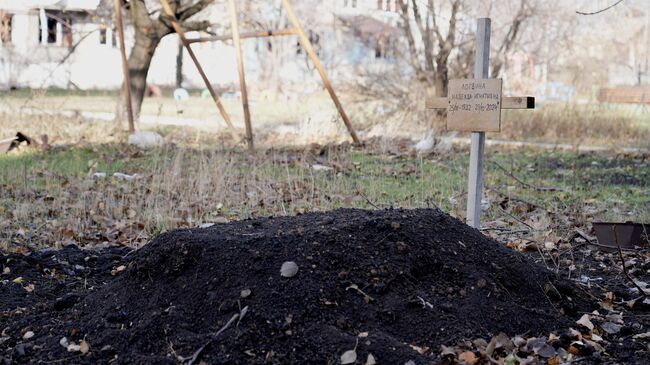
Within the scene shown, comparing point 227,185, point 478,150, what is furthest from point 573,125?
point 478,150

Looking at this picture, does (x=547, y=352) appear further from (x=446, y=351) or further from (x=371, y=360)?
(x=371, y=360)

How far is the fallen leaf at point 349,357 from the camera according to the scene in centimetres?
332

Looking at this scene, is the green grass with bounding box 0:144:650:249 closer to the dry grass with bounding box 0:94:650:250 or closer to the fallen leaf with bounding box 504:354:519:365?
the dry grass with bounding box 0:94:650:250

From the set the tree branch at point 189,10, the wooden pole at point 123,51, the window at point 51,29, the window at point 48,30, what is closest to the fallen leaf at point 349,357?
the wooden pole at point 123,51

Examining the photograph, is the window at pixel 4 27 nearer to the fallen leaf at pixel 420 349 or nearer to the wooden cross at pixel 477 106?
the wooden cross at pixel 477 106

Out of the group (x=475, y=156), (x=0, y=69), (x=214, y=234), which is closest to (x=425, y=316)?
(x=214, y=234)

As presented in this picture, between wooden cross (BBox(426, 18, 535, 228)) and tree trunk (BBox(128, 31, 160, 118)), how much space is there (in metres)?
10.8

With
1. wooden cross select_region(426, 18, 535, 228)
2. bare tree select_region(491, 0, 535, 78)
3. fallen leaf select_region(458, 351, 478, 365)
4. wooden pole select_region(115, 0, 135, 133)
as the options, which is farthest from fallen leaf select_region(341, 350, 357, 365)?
bare tree select_region(491, 0, 535, 78)

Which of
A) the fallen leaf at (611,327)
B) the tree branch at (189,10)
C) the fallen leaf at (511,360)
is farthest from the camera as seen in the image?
the tree branch at (189,10)

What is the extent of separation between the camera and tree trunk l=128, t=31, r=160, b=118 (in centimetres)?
1555

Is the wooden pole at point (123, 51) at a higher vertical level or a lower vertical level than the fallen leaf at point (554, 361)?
higher

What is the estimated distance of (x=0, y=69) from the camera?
3172 centimetres

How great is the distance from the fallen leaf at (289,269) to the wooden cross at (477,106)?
2136mm

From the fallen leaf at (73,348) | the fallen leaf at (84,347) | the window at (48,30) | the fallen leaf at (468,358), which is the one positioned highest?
the window at (48,30)
